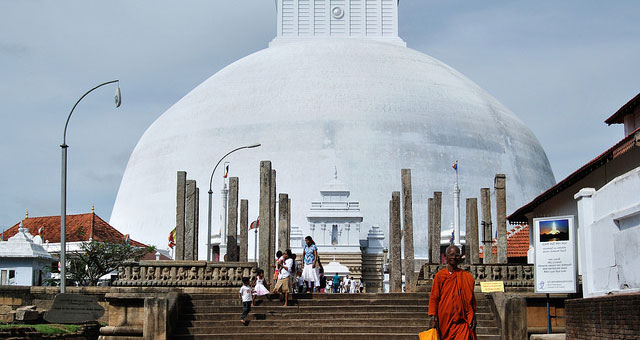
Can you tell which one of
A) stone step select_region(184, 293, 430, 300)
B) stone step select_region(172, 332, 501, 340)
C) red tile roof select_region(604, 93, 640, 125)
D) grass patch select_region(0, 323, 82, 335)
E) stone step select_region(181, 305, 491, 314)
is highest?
red tile roof select_region(604, 93, 640, 125)

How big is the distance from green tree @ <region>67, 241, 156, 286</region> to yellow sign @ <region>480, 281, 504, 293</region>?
26.6 meters

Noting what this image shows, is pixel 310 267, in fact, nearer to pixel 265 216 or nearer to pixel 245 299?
pixel 265 216

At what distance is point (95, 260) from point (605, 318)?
34.0 m

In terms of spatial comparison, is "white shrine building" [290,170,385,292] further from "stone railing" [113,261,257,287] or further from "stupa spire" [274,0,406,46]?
"stone railing" [113,261,257,287]

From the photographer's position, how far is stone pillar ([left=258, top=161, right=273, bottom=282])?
2797cm

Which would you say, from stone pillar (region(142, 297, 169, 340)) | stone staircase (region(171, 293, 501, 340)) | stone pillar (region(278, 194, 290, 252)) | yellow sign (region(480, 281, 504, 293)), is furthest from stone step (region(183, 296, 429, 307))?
stone pillar (region(278, 194, 290, 252))

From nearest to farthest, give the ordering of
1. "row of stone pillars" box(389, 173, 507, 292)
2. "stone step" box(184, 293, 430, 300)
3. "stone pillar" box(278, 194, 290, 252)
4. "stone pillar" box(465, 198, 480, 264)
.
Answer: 1. "stone step" box(184, 293, 430, 300)
2. "row of stone pillars" box(389, 173, 507, 292)
3. "stone pillar" box(465, 198, 480, 264)
4. "stone pillar" box(278, 194, 290, 252)

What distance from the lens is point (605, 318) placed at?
1464cm

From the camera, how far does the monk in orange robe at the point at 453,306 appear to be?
10.9m

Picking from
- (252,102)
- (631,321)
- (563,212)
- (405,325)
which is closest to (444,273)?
(631,321)

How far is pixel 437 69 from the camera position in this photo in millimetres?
63125

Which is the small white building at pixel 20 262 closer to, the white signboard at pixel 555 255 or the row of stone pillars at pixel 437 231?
the row of stone pillars at pixel 437 231

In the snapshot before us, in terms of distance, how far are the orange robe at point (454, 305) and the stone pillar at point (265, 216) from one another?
17123 millimetres

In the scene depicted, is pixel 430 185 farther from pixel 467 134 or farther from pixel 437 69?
pixel 437 69
